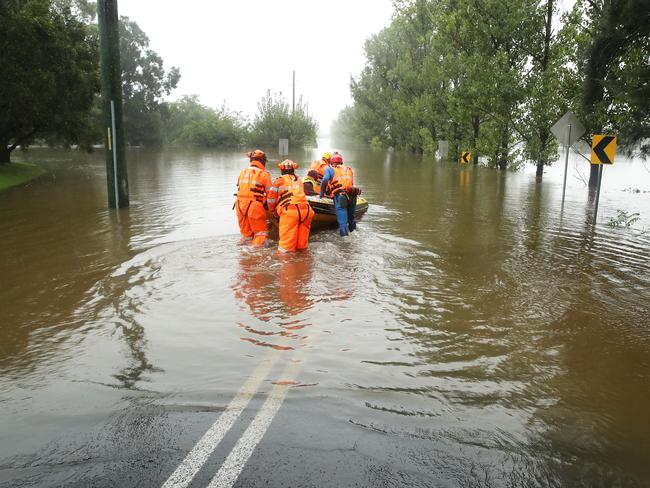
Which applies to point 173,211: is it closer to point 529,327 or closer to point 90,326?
point 90,326

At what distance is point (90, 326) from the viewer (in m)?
5.78

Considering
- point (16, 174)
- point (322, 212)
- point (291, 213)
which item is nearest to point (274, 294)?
point (291, 213)

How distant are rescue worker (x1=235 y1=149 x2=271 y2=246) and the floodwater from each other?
647 millimetres

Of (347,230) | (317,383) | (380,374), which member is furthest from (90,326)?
(347,230)

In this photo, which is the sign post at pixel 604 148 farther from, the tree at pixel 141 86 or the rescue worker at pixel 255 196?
the tree at pixel 141 86

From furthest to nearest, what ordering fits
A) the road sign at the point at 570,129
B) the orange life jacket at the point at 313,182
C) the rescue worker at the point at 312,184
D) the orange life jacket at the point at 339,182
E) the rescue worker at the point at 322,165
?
the road sign at the point at 570,129, the orange life jacket at the point at 313,182, the rescue worker at the point at 312,184, the rescue worker at the point at 322,165, the orange life jacket at the point at 339,182

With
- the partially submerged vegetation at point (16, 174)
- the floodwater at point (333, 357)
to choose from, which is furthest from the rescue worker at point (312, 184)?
the partially submerged vegetation at point (16, 174)

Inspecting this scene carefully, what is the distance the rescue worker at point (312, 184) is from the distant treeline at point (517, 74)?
235 inches

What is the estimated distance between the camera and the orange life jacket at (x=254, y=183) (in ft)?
32.4

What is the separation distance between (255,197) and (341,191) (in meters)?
2.00

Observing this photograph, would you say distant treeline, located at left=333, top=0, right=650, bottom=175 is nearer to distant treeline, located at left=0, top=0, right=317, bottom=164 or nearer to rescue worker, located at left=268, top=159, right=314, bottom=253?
rescue worker, located at left=268, top=159, right=314, bottom=253

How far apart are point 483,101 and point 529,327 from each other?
24668 millimetres

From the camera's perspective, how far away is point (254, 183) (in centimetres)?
991

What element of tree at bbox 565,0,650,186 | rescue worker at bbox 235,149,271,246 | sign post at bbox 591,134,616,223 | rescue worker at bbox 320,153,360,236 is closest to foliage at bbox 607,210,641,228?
sign post at bbox 591,134,616,223
